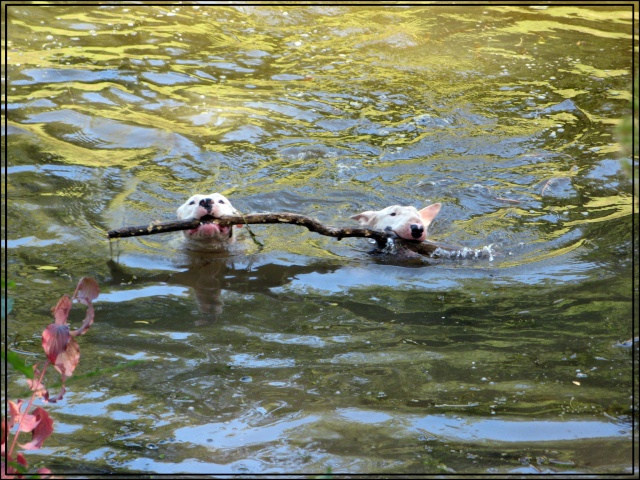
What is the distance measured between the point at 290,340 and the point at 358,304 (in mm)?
1024

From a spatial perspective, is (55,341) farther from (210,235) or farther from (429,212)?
(429,212)

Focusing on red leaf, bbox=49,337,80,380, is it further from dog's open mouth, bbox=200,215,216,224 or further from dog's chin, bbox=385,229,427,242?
dog's chin, bbox=385,229,427,242

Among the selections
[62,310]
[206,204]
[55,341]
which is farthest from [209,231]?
[55,341]

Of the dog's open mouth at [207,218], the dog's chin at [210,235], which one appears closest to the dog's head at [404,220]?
the dog's chin at [210,235]

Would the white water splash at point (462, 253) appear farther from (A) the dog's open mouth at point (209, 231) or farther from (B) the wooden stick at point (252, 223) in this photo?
(A) the dog's open mouth at point (209, 231)

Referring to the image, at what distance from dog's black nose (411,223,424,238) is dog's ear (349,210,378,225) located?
3.01 feet

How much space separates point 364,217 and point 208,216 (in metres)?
2.06

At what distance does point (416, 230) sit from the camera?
28.4ft

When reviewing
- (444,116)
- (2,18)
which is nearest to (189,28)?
(2,18)

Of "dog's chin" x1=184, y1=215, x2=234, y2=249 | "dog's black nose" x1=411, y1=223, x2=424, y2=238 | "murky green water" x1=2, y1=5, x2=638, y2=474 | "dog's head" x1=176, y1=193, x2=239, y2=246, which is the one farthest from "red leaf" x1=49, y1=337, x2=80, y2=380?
"dog's black nose" x1=411, y1=223, x2=424, y2=238

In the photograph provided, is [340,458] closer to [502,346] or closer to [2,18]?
[502,346]

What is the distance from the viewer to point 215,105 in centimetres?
1293

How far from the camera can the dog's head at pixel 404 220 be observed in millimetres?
8711

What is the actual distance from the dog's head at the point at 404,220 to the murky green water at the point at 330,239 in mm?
475
